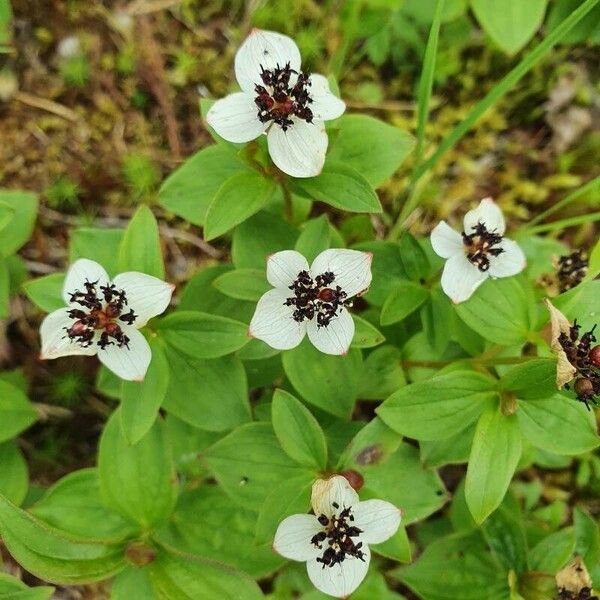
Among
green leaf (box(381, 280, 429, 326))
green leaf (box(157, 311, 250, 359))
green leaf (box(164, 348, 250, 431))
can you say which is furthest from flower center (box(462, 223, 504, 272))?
green leaf (box(164, 348, 250, 431))

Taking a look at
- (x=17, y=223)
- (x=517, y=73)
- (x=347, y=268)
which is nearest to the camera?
(x=347, y=268)

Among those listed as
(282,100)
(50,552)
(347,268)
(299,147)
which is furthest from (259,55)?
(50,552)

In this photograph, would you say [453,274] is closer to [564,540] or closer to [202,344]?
[202,344]

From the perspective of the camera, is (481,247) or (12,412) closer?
(481,247)

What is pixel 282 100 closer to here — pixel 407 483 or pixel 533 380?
pixel 533 380

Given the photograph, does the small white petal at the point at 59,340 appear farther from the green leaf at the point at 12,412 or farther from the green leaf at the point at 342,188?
the green leaf at the point at 342,188
